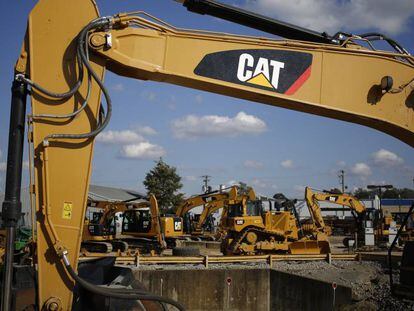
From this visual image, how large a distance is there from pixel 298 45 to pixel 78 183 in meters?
3.09

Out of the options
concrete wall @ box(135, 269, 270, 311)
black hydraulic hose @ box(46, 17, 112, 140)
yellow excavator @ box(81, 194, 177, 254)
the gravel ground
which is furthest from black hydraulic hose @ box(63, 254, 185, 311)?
yellow excavator @ box(81, 194, 177, 254)

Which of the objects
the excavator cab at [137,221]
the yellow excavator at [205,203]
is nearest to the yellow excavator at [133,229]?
the excavator cab at [137,221]

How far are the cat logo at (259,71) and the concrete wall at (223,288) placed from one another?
10.1m

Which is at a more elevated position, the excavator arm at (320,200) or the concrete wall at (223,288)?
the excavator arm at (320,200)

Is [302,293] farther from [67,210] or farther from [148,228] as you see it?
[148,228]

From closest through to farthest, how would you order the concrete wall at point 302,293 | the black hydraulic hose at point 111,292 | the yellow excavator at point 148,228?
the black hydraulic hose at point 111,292 → the concrete wall at point 302,293 → the yellow excavator at point 148,228

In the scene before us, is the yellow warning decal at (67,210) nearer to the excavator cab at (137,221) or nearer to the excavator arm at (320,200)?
the excavator cab at (137,221)

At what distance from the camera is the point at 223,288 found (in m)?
15.7

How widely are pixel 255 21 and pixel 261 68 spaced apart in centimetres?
98

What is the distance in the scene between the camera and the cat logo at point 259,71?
19.7ft

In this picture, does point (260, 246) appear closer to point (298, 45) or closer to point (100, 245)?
point (100, 245)

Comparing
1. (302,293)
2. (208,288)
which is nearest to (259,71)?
(302,293)

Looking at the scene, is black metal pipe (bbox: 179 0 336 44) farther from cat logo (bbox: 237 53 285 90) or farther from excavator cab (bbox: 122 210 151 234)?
excavator cab (bbox: 122 210 151 234)

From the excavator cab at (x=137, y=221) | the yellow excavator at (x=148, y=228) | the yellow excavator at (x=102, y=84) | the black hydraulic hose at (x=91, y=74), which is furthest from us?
the excavator cab at (x=137, y=221)
